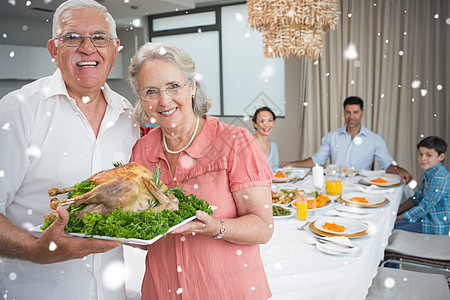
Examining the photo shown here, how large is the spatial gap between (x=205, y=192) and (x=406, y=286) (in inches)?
71.2

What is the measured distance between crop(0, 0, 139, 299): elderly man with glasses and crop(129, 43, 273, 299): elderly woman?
225 millimetres

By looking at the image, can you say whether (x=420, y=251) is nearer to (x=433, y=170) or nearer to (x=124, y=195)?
(x=433, y=170)

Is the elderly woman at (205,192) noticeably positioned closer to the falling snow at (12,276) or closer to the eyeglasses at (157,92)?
the eyeglasses at (157,92)

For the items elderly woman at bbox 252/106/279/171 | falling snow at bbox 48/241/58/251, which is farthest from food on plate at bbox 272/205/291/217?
elderly woman at bbox 252/106/279/171

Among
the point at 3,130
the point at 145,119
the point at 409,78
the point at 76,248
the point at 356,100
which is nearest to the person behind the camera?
the point at 76,248

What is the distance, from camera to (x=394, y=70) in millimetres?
5355

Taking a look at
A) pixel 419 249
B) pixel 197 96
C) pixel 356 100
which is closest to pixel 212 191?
pixel 197 96

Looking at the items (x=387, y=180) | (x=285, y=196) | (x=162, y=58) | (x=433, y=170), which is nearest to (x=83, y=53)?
(x=162, y=58)

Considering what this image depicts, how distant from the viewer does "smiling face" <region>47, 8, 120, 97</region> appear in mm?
1442

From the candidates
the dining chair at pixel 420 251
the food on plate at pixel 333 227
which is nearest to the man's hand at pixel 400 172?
the dining chair at pixel 420 251

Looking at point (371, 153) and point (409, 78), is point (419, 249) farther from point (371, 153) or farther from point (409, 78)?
point (409, 78)

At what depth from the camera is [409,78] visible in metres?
5.29

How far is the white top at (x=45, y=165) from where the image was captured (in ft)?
4.54

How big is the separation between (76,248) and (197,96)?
733mm
